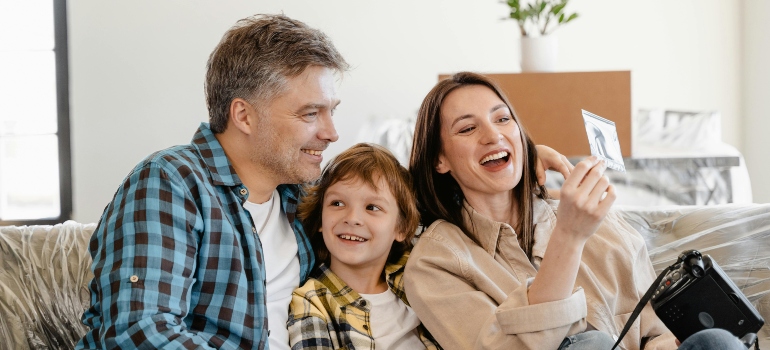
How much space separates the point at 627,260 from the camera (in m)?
1.57

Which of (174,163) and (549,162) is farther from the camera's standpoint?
(549,162)

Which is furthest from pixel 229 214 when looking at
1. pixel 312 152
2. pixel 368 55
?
pixel 368 55

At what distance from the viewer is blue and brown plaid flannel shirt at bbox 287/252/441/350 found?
1.47 meters

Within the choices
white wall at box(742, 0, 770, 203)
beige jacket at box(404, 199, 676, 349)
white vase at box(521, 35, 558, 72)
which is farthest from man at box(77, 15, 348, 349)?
white wall at box(742, 0, 770, 203)

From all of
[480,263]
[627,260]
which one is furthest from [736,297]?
[480,263]

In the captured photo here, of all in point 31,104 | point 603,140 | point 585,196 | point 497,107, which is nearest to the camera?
point 585,196

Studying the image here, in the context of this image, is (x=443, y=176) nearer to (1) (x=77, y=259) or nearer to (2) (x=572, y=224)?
(2) (x=572, y=224)

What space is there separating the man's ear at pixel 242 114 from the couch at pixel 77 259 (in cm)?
45

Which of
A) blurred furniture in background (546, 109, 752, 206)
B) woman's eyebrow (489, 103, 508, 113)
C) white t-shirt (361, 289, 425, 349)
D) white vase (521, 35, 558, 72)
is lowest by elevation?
white t-shirt (361, 289, 425, 349)

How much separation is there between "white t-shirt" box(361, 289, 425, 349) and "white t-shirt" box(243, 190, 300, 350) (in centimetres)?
16

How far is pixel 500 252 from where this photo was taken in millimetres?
1577

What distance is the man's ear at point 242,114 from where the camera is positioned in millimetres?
1533

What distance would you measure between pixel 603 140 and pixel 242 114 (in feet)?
2.22

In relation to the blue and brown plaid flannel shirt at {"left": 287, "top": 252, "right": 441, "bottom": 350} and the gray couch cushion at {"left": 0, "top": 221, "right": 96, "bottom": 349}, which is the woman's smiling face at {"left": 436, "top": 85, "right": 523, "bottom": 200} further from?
the gray couch cushion at {"left": 0, "top": 221, "right": 96, "bottom": 349}
